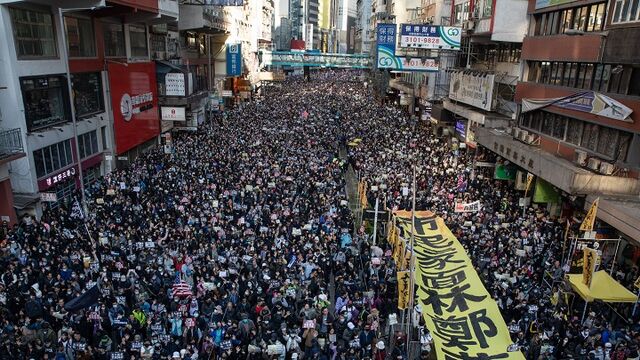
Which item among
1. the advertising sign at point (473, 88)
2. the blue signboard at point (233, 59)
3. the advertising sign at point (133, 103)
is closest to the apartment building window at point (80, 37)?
the advertising sign at point (133, 103)

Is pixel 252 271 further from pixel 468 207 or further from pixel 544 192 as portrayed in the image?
pixel 544 192

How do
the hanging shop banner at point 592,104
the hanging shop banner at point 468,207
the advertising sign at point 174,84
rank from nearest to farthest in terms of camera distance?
the hanging shop banner at point 592,104
the hanging shop banner at point 468,207
the advertising sign at point 174,84

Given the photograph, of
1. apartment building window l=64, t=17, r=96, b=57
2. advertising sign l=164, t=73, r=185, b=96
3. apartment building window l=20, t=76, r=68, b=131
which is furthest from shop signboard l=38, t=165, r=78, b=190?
advertising sign l=164, t=73, r=185, b=96

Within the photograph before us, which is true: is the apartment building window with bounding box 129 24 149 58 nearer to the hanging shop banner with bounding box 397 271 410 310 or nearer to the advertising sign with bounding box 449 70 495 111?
the advertising sign with bounding box 449 70 495 111

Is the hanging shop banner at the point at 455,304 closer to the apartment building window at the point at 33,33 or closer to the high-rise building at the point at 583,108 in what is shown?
the high-rise building at the point at 583,108

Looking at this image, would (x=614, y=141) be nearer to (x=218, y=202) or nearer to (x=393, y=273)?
(x=393, y=273)
